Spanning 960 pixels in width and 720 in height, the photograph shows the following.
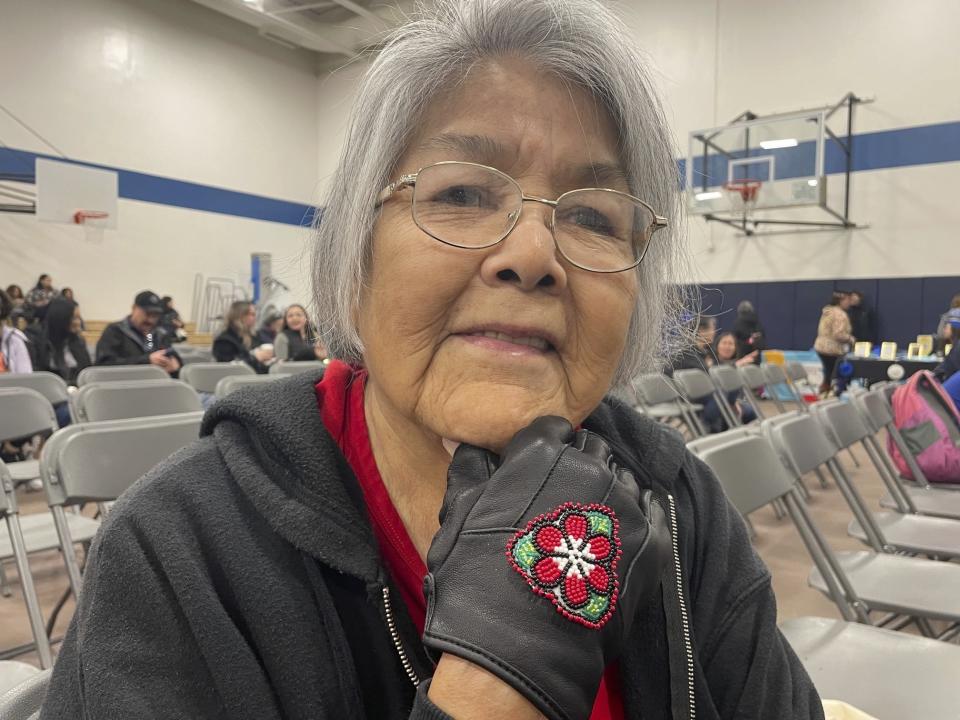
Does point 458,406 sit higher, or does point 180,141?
point 180,141

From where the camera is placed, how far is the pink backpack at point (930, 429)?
10.6 feet

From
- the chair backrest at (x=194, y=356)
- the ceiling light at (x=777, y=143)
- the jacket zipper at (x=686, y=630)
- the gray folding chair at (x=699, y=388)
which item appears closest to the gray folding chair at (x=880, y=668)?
the jacket zipper at (x=686, y=630)

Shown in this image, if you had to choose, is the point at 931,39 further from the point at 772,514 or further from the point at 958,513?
the point at 958,513

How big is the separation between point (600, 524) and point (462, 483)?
5.7 inches

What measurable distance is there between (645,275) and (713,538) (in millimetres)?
374

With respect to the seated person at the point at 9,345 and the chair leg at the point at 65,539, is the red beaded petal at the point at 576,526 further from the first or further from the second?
the seated person at the point at 9,345

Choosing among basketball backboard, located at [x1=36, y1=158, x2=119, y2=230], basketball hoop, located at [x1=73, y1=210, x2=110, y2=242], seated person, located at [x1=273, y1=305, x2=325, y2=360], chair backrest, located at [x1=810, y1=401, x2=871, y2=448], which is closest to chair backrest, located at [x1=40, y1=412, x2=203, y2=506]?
chair backrest, located at [x1=810, y1=401, x2=871, y2=448]

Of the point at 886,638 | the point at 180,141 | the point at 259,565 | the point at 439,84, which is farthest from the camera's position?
the point at 180,141

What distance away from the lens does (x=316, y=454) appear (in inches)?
29.1

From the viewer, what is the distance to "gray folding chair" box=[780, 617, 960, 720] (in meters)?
1.32

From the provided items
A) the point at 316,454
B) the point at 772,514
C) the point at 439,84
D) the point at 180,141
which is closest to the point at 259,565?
the point at 316,454

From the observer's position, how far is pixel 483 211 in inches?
30.0

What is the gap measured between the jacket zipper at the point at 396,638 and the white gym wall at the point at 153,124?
11037 mm

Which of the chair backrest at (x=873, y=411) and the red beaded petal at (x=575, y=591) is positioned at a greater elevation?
the red beaded petal at (x=575, y=591)
